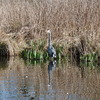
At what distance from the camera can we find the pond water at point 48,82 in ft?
28.3

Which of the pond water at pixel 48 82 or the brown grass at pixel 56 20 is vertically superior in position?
the brown grass at pixel 56 20

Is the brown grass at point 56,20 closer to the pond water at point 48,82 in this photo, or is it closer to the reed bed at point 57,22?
the reed bed at point 57,22

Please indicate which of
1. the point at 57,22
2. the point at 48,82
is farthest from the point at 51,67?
the point at 57,22

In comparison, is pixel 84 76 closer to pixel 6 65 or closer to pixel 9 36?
pixel 6 65

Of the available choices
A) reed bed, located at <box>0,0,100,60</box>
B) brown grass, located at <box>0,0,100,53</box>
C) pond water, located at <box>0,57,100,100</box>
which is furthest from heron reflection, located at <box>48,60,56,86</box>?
brown grass, located at <box>0,0,100,53</box>

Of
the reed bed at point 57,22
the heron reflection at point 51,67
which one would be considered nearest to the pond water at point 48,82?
the heron reflection at point 51,67

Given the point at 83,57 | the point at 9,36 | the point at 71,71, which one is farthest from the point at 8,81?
the point at 9,36

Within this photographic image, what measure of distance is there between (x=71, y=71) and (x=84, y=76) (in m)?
0.84

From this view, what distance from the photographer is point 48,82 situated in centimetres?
1009

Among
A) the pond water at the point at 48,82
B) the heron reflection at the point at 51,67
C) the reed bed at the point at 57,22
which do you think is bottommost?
the heron reflection at the point at 51,67

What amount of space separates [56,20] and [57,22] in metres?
0.09

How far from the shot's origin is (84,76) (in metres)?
11.0

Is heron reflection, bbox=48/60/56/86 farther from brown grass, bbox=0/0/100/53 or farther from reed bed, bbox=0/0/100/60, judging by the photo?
brown grass, bbox=0/0/100/53

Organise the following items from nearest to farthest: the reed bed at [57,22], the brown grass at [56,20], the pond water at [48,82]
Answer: the pond water at [48,82]
the reed bed at [57,22]
the brown grass at [56,20]
